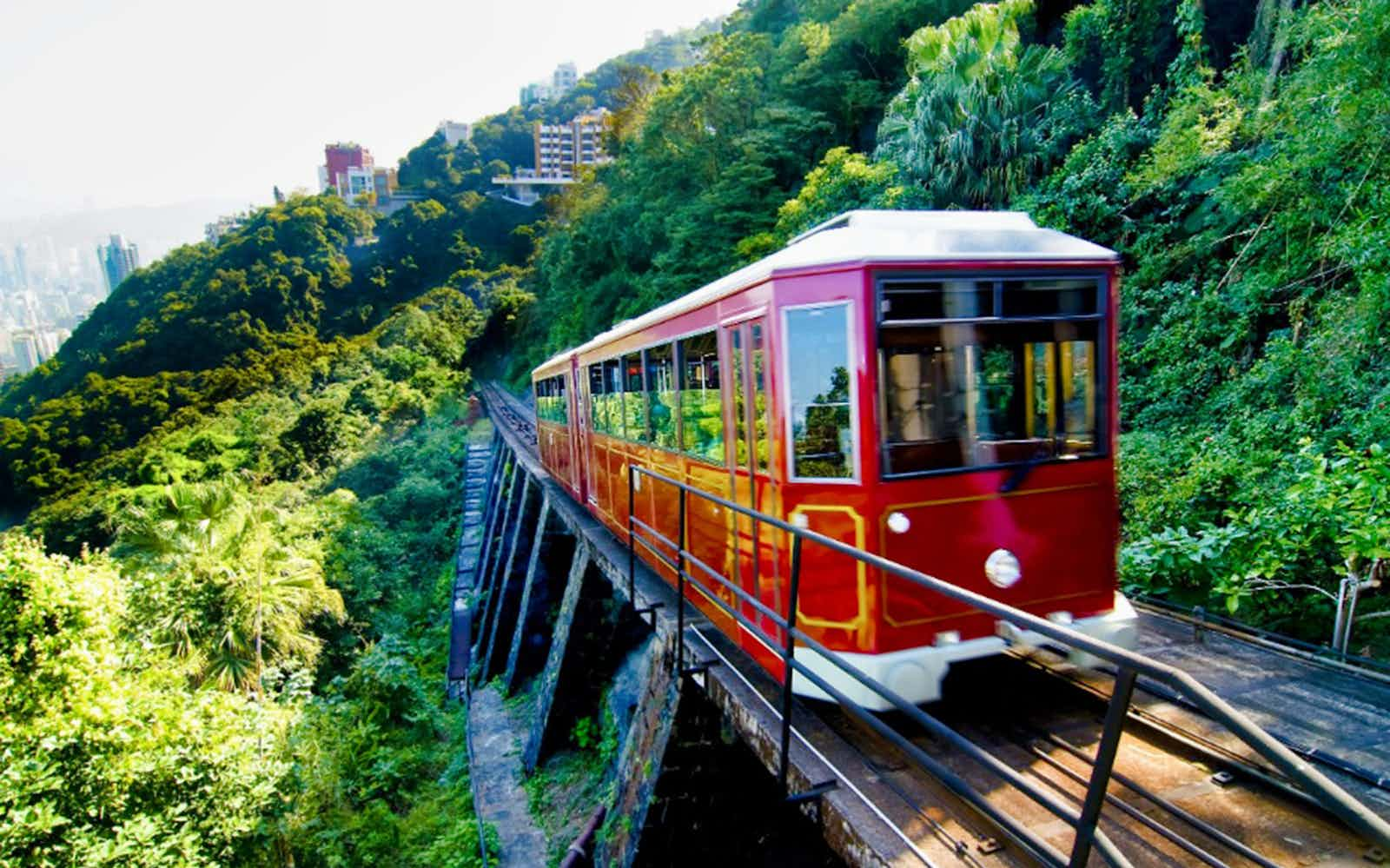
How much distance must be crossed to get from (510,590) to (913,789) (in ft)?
41.2

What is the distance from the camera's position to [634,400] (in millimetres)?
7402

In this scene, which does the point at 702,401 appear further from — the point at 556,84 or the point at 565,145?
the point at 556,84

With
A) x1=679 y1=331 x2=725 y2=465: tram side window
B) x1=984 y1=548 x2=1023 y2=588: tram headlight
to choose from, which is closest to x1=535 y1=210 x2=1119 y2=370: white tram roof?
x1=679 y1=331 x2=725 y2=465: tram side window

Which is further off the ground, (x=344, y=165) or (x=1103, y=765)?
(x=344, y=165)

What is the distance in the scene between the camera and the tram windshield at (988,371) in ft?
12.7

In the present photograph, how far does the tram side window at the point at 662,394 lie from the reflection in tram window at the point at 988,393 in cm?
245

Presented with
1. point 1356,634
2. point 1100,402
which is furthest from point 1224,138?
point 1100,402

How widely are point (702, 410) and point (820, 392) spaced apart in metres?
1.52

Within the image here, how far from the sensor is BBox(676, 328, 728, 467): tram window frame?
16.4 ft

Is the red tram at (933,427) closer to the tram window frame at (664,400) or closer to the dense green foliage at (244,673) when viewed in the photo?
the tram window frame at (664,400)

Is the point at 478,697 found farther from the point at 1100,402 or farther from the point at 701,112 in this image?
the point at 701,112

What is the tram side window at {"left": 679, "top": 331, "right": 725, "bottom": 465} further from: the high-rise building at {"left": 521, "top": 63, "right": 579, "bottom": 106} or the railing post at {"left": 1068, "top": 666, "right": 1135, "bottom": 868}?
the high-rise building at {"left": 521, "top": 63, "right": 579, "bottom": 106}

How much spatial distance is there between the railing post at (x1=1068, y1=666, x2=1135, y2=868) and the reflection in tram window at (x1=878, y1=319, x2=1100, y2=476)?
2146mm

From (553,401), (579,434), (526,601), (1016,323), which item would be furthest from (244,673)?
(1016,323)
